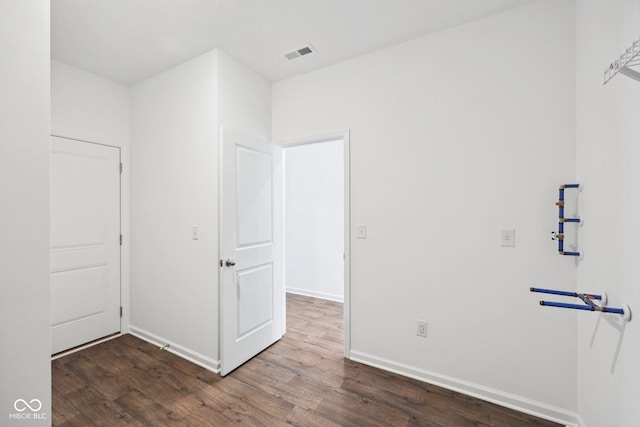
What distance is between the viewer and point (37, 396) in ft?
3.51

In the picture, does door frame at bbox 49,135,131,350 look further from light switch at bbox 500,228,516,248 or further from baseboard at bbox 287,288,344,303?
light switch at bbox 500,228,516,248

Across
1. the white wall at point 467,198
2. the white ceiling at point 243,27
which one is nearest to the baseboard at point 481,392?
the white wall at point 467,198

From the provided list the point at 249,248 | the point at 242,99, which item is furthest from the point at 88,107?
the point at 249,248

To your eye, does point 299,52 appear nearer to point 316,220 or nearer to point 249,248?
point 249,248

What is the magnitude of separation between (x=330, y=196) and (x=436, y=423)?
304cm

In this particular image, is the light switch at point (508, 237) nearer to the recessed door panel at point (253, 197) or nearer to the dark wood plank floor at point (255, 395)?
the dark wood plank floor at point (255, 395)

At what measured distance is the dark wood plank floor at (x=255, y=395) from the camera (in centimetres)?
174

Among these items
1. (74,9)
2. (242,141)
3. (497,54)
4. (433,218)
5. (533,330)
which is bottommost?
(533,330)

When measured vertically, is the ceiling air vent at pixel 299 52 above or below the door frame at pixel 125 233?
above

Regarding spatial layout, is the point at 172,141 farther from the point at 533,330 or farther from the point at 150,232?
the point at 533,330

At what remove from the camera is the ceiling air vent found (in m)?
2.27

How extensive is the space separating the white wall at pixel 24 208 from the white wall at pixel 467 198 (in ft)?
6.22

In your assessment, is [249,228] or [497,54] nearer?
[497,54]

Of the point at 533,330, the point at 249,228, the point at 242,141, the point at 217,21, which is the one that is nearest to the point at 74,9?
the point at 217,21
